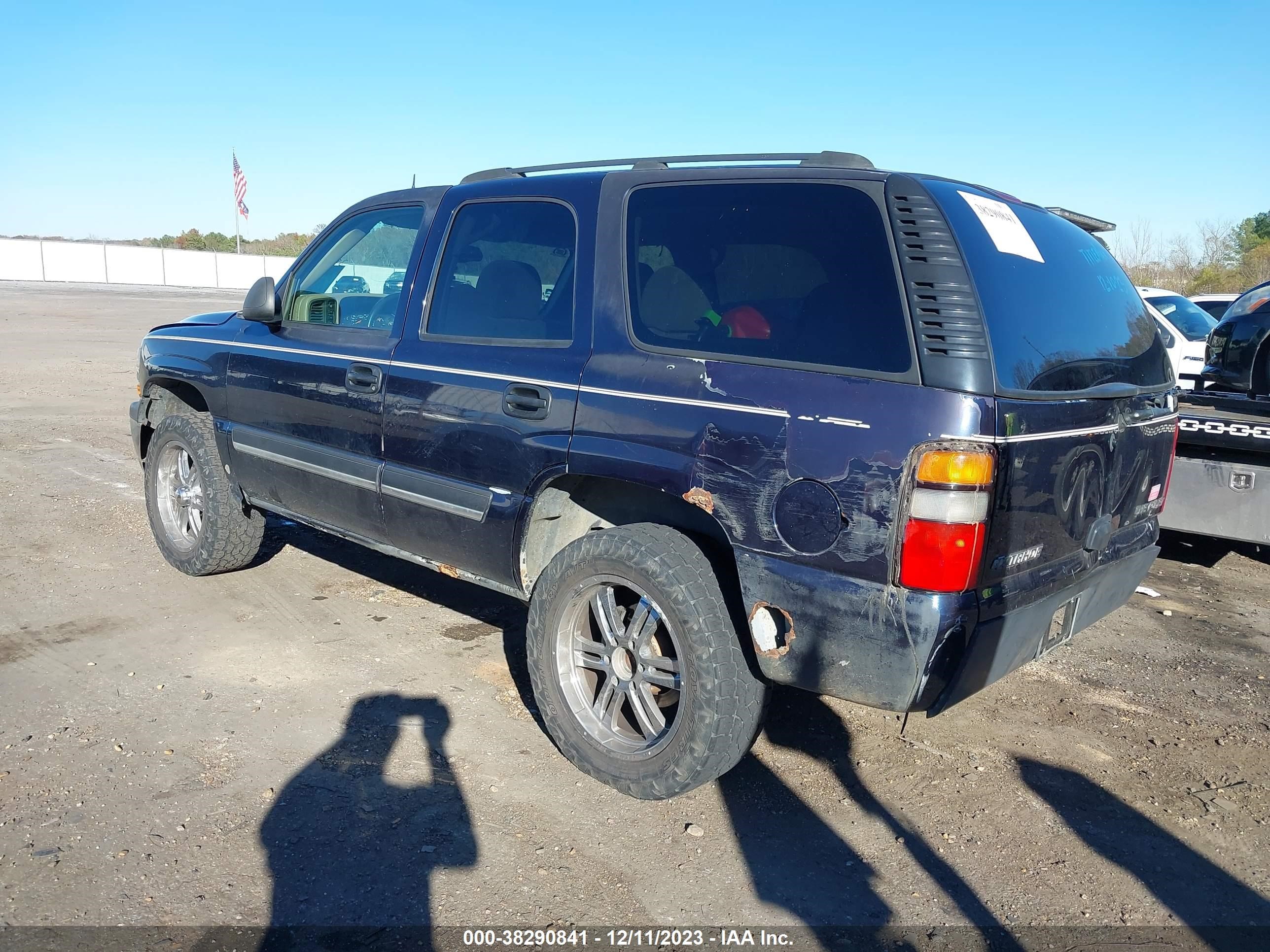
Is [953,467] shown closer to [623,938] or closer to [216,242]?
[623,938]

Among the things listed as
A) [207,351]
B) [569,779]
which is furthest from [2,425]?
[569,779]

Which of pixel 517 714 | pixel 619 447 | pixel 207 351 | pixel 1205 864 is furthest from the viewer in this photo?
pixel 207 351

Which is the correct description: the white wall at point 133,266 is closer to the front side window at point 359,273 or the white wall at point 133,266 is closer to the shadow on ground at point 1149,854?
the front side window at point 359,273

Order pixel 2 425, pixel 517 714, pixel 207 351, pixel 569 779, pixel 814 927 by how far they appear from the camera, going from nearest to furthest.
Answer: pixel 814 927 < pixel 569 779 < pixel 517 714 < pixel 207 351 < pixel 2 425

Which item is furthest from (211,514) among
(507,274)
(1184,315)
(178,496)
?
(1184,315)

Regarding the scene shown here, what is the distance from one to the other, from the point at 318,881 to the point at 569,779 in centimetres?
94

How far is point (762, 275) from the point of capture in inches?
122

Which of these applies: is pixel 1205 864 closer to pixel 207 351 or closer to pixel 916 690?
pixel 916 690

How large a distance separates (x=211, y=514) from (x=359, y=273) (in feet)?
5.13

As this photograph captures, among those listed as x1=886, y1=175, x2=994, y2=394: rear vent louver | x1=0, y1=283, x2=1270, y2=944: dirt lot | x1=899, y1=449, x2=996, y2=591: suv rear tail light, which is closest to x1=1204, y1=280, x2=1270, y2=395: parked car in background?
x1=0, y1=283, x2=1270, y2=944: dirt lot

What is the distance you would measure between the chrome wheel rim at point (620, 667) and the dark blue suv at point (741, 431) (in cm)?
1

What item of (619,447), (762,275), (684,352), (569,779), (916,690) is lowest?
(569,779)

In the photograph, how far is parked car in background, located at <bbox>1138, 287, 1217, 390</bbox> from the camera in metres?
→ 10.4

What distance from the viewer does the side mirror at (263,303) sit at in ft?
15.5
